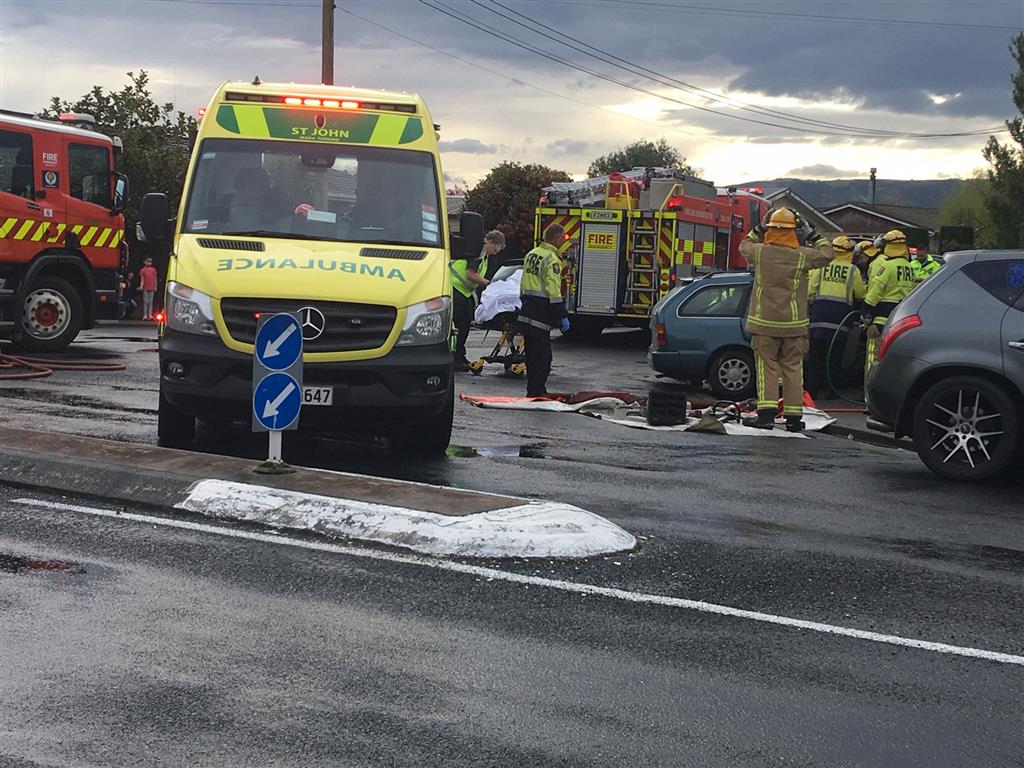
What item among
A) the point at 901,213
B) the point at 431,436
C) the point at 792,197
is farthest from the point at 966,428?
the point at 901,213

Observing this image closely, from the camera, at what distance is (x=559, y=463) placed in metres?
9.50

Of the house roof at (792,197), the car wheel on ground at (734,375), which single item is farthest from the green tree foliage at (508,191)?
the car wheel on ground at (734,375)

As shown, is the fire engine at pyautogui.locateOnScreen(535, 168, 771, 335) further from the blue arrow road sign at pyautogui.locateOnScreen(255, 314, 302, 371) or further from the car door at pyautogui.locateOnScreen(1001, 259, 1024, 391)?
the blue arrow road sign at pyautogui.locateOnScreen(255, 314, 302, 371)

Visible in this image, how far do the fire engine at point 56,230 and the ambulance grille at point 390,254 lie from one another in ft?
29.8

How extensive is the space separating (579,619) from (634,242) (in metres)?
18.2

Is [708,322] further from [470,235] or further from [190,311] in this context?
[190,311]

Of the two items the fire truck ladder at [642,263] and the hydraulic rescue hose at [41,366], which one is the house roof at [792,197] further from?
the hydraulic rescue hose at [41,366]

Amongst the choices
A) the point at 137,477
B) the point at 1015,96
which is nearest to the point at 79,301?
the point at 137,477

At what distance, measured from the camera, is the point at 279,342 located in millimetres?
7535

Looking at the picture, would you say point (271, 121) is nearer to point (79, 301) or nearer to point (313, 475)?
point (313, 475)

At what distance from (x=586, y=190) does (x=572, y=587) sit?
60.5ft

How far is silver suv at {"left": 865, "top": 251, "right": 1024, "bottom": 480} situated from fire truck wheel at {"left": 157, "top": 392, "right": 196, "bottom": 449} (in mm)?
5153

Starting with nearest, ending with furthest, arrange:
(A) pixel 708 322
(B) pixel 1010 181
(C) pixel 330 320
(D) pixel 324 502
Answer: (D) pixel 324 502 → (C) pixel 330 320 → (A) pixel 708 322 → (B) pixel 1010 181

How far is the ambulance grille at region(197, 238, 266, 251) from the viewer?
8.62m
